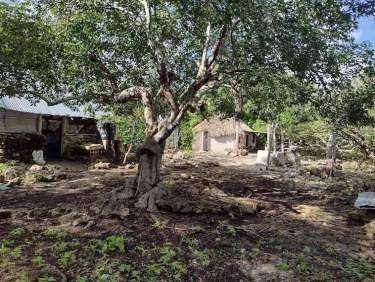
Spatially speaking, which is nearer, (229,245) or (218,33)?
(229,245)

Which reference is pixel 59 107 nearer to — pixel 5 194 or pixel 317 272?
pixel 5 194

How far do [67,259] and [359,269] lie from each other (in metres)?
4.64

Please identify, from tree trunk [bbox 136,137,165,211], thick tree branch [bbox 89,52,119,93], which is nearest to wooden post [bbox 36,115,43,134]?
thick tree branch [bbox 89,52,119,93]

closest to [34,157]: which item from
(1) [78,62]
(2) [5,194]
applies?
(2) [5,194]

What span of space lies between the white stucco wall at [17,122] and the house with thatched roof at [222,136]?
22759mm

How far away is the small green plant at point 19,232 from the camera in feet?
25.1

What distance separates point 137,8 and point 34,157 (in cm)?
1109

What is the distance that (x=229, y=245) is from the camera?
24.7ft

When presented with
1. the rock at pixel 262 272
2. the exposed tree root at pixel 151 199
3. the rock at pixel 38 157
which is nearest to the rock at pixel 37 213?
the exposed tree root at pixel 151 199

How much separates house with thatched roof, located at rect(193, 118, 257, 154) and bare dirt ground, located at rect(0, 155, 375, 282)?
31638 mm

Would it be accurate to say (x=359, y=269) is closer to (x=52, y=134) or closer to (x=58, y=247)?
(x=58, y=247)

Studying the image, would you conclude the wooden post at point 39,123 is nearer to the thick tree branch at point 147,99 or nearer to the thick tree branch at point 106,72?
the thick tree branch at point 106,72

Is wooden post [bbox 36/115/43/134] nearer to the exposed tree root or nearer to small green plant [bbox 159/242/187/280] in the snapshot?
the exposed tree root

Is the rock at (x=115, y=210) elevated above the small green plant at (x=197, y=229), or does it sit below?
above
